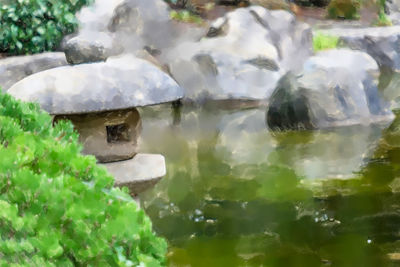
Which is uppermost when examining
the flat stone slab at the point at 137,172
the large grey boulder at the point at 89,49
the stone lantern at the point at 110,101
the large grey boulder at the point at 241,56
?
the large grey boulder at the point at 89,49

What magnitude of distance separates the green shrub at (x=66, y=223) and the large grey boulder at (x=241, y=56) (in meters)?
10.1

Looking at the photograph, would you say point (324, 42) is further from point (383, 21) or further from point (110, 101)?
point (110, 101)

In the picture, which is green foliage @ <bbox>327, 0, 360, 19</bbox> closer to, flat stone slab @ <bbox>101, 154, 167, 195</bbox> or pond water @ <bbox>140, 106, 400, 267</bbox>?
pond water @ <bbox>140, 106, 400, 267</bbox>

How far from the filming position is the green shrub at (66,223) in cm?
183

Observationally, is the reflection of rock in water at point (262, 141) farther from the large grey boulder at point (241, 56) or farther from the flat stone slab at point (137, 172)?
the flat stone slab at point (137, 172)

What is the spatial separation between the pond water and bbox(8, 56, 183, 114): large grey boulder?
1291mm

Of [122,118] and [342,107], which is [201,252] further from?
[342,107]

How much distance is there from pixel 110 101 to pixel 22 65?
437cm

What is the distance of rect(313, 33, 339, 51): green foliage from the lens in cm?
1470

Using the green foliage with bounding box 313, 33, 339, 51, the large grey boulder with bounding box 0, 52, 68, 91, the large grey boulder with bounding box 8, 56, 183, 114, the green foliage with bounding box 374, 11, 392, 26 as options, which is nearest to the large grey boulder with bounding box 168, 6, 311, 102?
the green foliage with bounding box 313, 33, 339, 51

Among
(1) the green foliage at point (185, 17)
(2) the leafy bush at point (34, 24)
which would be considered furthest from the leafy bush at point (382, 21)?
(2) the leafy bush at point (34, 24)

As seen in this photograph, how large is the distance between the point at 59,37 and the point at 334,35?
7657mm

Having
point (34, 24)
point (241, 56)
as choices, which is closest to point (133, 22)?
point (241, 56)

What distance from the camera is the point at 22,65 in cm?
919
